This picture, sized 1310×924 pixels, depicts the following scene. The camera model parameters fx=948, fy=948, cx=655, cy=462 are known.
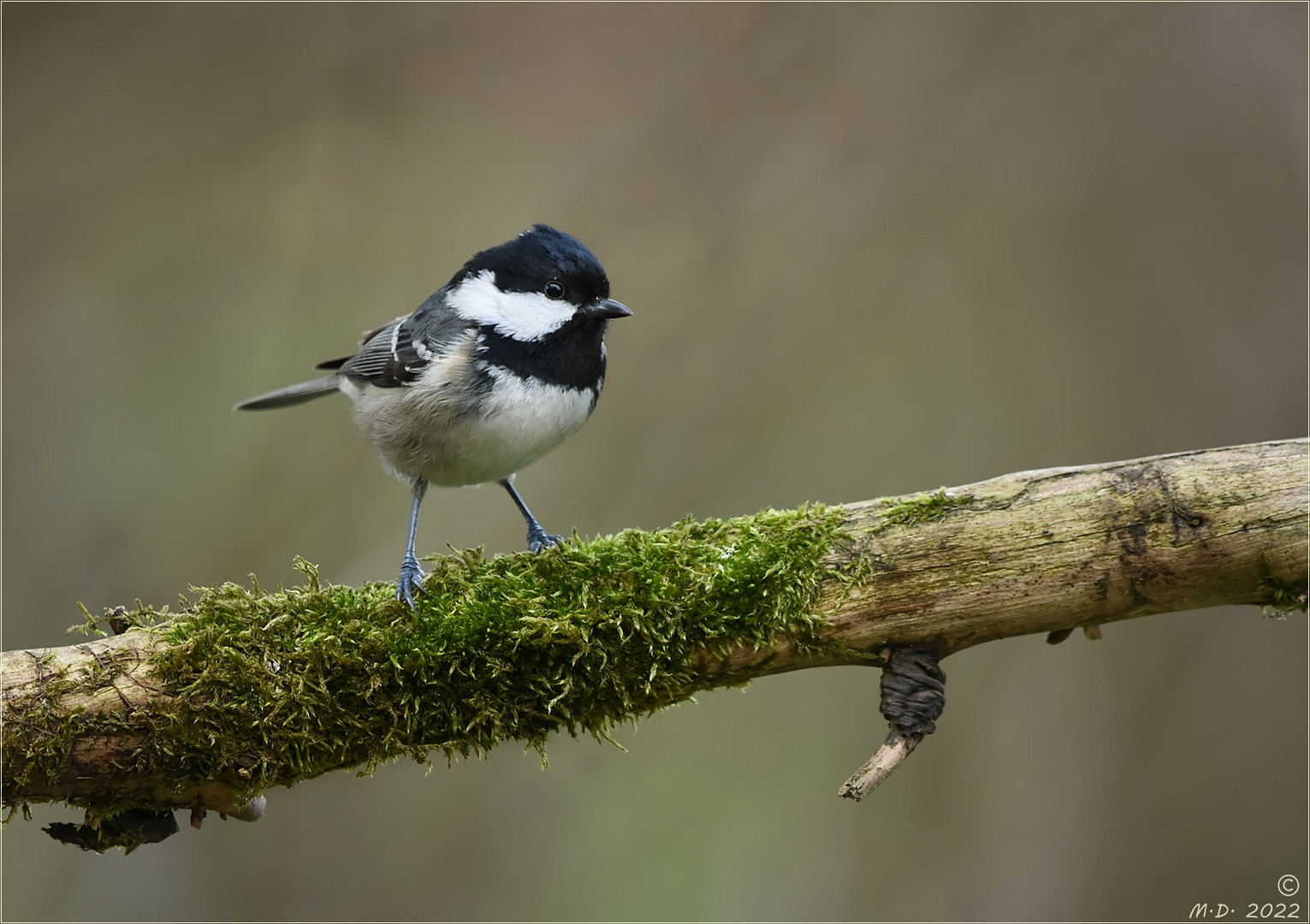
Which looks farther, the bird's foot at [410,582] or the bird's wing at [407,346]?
the bird's wing at [407,346]

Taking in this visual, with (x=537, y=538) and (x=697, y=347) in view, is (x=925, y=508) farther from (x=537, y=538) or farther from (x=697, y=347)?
(x=697, y=347)

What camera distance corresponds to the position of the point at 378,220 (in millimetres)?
4961

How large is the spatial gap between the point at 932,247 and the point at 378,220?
290 cm

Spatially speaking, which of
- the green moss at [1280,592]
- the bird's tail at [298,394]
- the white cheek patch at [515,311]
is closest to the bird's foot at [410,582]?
the white cheek patch at [515,311]

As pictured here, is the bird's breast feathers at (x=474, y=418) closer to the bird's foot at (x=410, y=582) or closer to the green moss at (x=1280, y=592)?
the bird's foot at (x=410, y=582)

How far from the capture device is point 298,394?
12.2 ft

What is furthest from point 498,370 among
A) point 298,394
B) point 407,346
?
point 298,394

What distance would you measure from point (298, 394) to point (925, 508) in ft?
8.25

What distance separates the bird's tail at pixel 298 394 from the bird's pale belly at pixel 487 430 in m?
0.70

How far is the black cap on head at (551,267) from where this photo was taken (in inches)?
117

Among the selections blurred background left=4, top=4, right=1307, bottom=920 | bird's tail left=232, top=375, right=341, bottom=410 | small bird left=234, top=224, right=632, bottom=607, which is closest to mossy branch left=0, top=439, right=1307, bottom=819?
small bird left=234, top=224, right=632, bottom=607

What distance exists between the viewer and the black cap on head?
2.98 m

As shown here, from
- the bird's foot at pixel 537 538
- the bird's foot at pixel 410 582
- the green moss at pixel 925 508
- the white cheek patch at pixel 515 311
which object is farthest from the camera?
the bird's foot at pixel 537 538

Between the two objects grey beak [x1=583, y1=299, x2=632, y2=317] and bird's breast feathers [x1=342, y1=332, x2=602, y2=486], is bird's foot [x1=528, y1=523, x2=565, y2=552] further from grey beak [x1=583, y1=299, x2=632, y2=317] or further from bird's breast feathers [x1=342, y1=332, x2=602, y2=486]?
grey beak [x1=583, y1=299, x2=632, y2=317]
